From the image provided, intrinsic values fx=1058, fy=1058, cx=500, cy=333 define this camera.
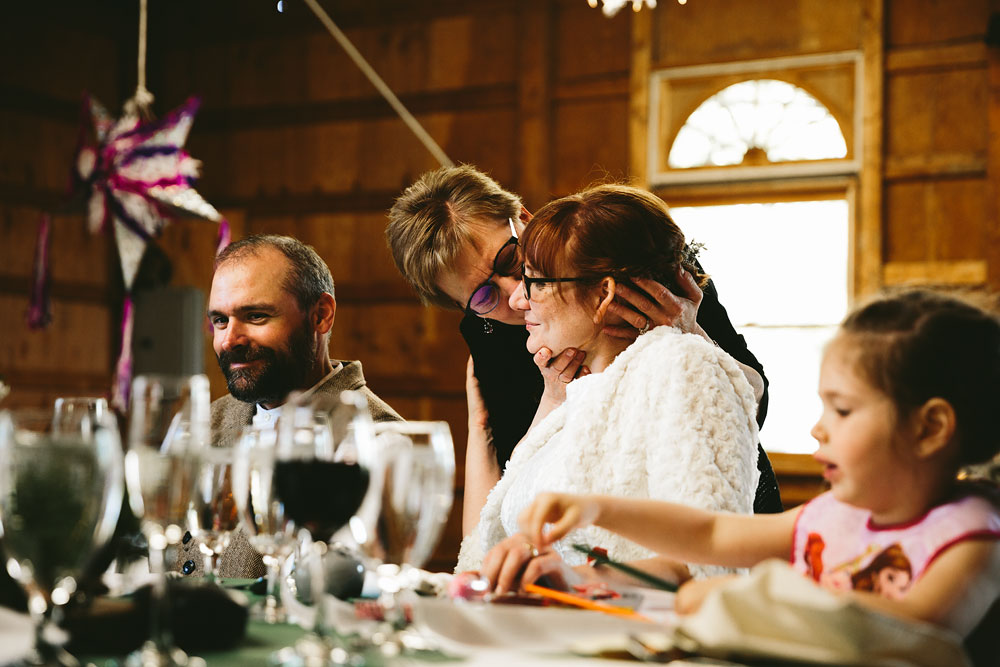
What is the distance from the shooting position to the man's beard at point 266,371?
2562 mm

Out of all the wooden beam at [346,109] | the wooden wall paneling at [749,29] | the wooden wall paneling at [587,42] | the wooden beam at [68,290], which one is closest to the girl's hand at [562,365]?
the wooden wall paneling at [749,29]

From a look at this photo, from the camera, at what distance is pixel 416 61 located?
547cm

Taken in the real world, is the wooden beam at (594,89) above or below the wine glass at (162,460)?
above

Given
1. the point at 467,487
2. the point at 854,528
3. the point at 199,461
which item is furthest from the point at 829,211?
the point at 199,461

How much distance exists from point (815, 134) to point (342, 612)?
411 centimetres

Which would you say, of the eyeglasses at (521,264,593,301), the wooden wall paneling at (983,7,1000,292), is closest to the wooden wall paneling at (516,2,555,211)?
the wooden wall paneling at (983,7,1000,292)

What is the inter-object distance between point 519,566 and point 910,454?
447 millimetres

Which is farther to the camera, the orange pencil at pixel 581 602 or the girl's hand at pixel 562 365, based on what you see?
the girl's hand at pixel 562 365

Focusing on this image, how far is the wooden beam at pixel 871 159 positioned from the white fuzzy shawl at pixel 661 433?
299 cm

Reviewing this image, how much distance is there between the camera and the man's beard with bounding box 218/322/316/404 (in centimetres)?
256

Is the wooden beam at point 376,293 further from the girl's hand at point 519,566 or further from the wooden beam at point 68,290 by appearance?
the girl's hand at point 519,566

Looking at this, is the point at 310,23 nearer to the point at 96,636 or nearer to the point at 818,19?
the point at 818,19

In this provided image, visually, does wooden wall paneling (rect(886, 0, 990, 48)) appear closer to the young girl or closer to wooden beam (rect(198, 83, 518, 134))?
wooden beam (rect(198, 83, 518, 134))

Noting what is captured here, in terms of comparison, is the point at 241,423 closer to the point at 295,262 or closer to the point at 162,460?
the point at 295,262
